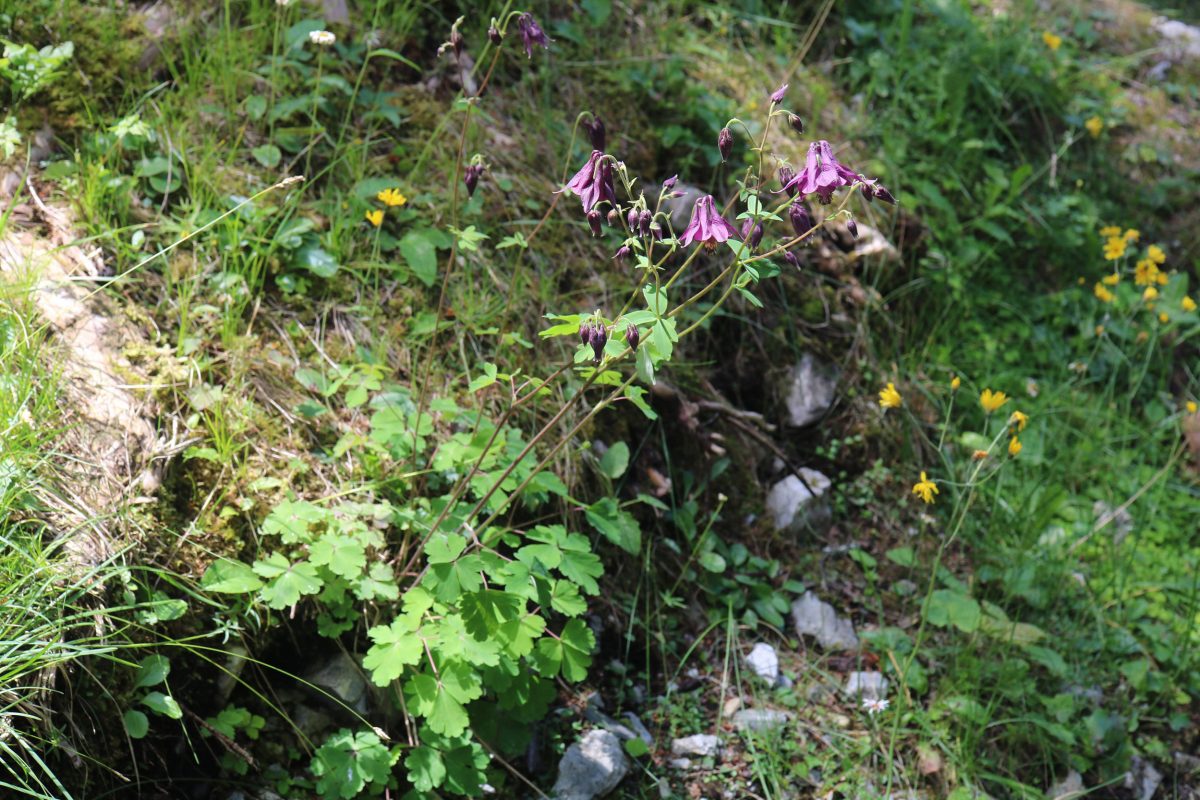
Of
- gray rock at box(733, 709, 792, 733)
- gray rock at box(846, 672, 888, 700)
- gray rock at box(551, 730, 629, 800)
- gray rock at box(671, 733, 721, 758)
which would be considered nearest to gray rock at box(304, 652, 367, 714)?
gray rock at box(551, 730, 629, 800)

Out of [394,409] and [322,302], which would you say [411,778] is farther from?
[322,302]

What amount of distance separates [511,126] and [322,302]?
1.01 meters

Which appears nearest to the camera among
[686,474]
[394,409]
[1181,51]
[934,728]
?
[394,409]

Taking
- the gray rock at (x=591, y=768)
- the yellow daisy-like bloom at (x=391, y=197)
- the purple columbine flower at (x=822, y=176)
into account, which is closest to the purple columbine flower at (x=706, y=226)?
the purple columbine flower at (x=822, y=176)

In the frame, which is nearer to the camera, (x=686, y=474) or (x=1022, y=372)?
(x=686, y=474)

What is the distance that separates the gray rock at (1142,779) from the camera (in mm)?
2795

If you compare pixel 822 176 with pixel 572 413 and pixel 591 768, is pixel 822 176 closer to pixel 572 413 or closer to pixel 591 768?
pixel 572 413

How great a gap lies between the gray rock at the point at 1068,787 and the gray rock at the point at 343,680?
6.02ft

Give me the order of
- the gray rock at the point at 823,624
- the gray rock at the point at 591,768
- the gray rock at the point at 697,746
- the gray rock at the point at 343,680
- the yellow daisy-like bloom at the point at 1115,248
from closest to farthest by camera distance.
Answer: the gray rock at the point at 343,680, the gray rock at the point at 591,768, the gray rock at the point at 697,746, the gray rock at the point at 823,624, the yellow daisy-like bloom at the point at 1115,248

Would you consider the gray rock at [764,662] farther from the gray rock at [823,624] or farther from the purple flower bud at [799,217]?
the purple flower bud at [799,217]

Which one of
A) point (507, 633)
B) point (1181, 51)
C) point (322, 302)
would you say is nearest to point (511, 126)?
point (322, 302)

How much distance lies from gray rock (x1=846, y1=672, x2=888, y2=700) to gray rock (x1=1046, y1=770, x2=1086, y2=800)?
1.60 feet

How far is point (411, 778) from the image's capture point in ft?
7.02

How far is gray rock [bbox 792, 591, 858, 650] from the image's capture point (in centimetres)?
303
